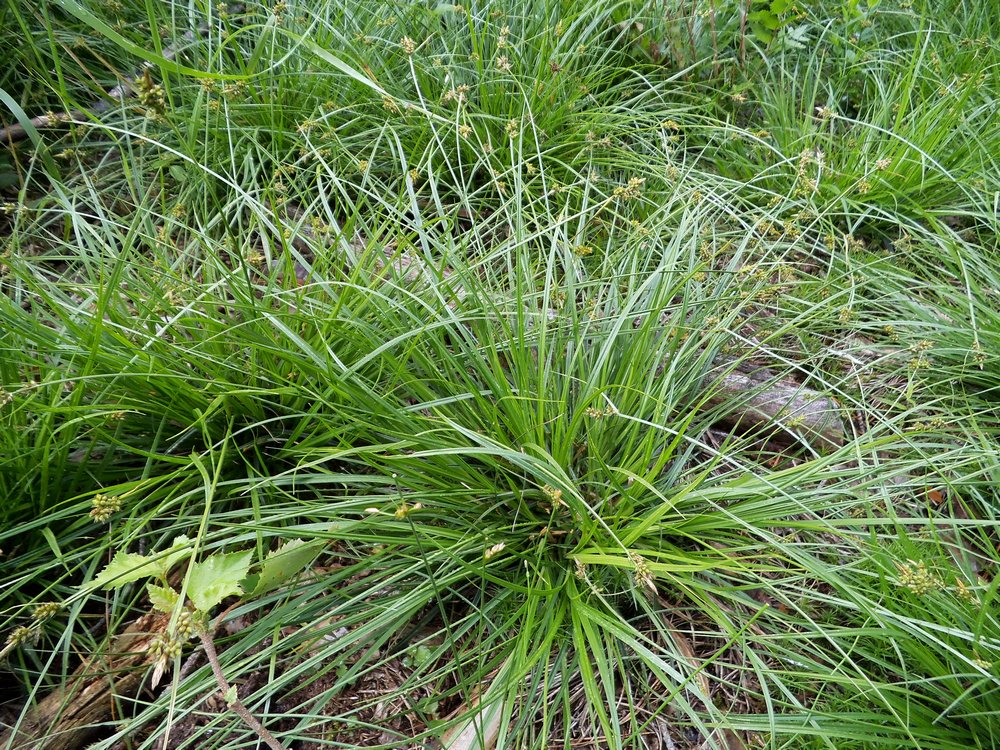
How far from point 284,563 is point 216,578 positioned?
0.31m

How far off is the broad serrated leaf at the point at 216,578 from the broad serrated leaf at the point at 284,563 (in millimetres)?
226

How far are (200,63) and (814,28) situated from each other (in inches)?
121

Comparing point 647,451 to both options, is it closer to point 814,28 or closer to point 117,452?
point 117,452

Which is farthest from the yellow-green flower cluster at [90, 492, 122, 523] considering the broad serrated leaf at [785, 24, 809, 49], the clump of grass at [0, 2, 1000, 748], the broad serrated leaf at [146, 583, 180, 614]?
the broad serrated leaf at [785, 24, 809, 49]

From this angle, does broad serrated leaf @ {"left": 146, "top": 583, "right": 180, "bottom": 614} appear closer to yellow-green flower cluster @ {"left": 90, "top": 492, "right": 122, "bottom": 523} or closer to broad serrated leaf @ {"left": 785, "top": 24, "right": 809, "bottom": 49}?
yellow-green flower cluster @ {"left": 90, "top": 492, "right": 122, "bottom": 523}

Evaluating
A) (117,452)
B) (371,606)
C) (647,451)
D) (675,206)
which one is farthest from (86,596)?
(675,206)

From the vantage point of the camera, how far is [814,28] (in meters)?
3.57

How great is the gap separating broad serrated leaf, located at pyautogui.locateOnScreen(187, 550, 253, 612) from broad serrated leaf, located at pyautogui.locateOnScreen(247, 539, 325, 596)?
226 millimetres

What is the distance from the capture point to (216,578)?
130 cm

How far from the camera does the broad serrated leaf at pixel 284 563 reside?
5.13 feet

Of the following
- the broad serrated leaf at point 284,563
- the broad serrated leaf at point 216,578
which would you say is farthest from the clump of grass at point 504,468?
the broad serrated leaf at point 216,578

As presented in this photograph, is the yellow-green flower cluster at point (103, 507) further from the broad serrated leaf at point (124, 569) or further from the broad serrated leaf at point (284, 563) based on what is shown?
the broad serrated leaf at point (284, 563)

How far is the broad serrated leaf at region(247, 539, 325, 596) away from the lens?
1.56 meters

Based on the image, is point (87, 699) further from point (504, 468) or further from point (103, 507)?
point (504, 468)
